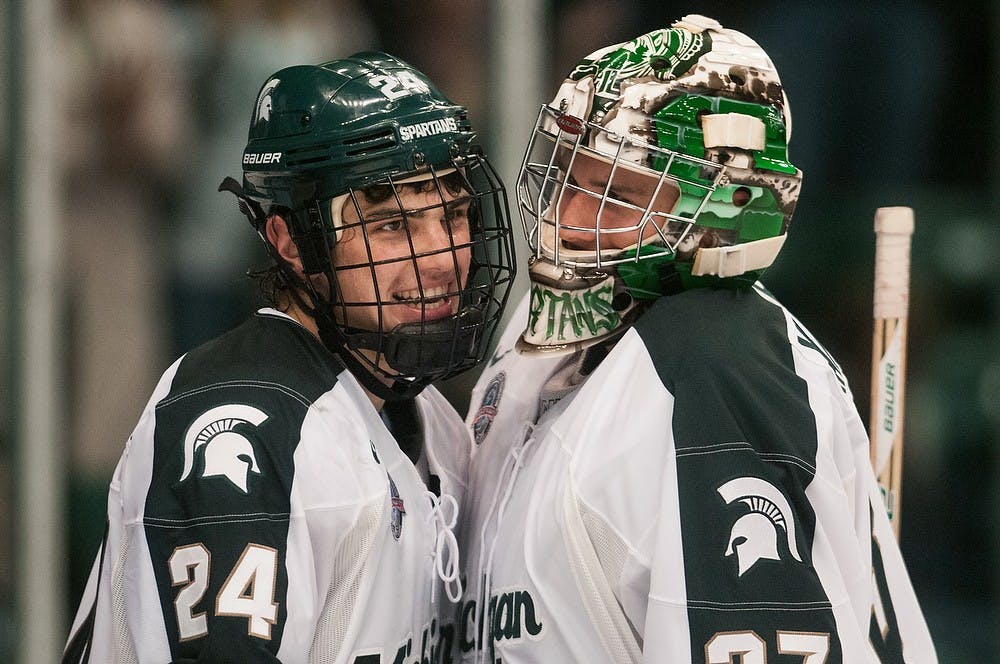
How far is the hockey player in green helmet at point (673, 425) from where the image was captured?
2137mm

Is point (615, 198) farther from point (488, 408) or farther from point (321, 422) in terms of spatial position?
point (321, 422)

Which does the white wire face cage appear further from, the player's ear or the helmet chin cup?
the player's ear

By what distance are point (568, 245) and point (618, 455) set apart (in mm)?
547

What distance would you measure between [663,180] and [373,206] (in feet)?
1.93

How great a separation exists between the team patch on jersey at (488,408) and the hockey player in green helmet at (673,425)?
60mm

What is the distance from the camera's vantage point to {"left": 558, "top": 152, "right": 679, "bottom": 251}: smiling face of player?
8.16ft

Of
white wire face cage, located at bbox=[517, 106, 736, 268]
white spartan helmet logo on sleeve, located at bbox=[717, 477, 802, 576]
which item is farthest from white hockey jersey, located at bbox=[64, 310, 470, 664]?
white spartan helmet logo on sleeve, located at bbox=[717, 477, 802, 576]

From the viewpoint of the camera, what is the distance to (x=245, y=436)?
2.18 m

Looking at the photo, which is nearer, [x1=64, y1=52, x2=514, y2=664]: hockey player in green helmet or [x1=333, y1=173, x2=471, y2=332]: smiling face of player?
[x1=64, y1=52, x2=514, y2=664]: hockey player in green helmet

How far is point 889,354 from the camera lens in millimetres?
2891

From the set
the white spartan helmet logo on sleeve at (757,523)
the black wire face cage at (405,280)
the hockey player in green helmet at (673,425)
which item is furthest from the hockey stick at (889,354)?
the black wire face cage at (405,280)

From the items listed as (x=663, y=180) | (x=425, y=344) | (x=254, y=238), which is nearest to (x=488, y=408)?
(x=425, y=344)

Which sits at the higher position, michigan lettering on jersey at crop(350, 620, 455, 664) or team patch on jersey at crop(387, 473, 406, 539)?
team patch on jersey at crop(387, 473, 406, 539)

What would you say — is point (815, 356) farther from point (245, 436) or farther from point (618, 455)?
point (245, 436)
